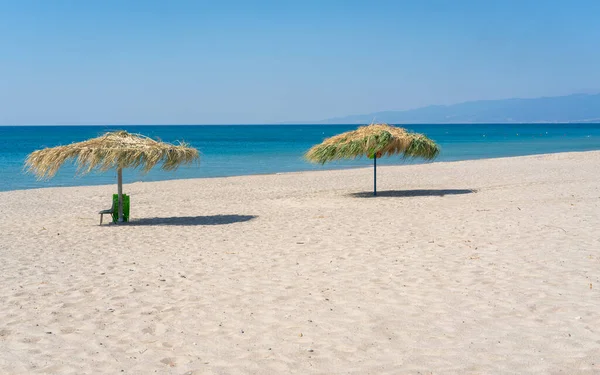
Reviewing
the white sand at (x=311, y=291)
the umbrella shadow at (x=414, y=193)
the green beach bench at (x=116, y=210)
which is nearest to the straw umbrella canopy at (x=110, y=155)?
the green beach bench at (x=116, y=210)

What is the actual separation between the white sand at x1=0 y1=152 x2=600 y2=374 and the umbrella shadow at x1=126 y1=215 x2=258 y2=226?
0.04m

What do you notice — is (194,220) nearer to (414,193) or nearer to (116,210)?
(116,210)

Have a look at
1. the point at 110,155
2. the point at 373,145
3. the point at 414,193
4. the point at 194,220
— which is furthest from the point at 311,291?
the point at 414,193

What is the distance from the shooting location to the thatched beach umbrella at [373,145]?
45.5ft

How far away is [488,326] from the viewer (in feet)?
15.6

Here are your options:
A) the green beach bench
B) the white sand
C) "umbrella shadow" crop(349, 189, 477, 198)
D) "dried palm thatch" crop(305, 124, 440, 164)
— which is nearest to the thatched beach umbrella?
"dried palm thatch" crop(305, 124, 440, 164)

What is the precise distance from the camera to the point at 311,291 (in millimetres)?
5906

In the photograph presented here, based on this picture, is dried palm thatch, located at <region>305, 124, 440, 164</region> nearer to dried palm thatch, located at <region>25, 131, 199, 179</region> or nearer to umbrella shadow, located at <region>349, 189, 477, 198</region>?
umbrella shadow, located at <region>349, 189, 477, 198</region>

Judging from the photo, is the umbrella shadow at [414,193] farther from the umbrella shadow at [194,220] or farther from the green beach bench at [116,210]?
the green beach bench at [116,210]

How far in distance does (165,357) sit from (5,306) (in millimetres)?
2148

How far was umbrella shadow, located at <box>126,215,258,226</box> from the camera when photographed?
1116 centimetres

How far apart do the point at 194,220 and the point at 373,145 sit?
4.56 metres

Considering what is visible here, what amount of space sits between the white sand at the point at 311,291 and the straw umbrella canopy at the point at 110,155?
3.56 ft

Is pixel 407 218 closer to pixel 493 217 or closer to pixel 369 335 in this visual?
pixel 493 217
